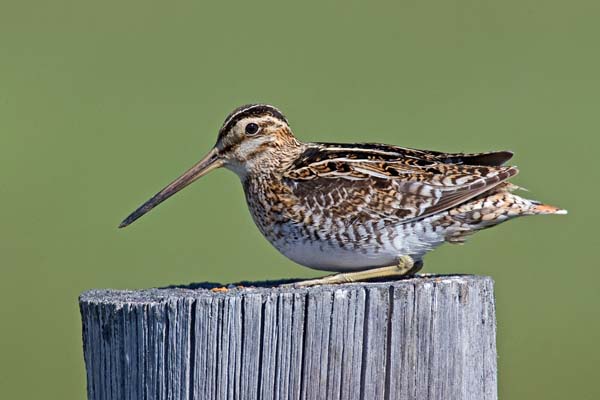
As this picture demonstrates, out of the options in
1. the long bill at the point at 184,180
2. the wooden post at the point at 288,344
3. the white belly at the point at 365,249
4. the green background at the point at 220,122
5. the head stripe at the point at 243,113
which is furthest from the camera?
the green background at the point at 220,122

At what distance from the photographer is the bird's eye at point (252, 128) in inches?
265

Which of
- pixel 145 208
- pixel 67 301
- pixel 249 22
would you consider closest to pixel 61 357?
pixel 67 301

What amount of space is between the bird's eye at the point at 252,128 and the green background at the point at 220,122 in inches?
124

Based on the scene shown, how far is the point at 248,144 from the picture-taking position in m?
6.76

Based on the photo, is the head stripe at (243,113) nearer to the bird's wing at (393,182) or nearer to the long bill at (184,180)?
the long bill at (184,180)

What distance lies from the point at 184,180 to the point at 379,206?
1166mm

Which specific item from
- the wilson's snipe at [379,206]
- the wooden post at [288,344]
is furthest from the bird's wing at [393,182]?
the wooden post at [288,344]

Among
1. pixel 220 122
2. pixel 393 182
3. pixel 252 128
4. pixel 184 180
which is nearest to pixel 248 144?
pixel 252 128

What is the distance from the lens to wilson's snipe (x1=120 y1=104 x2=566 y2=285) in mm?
6047

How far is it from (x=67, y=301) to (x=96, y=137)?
3.15 m

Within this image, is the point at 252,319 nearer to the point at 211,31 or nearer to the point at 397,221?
the point at 397,221

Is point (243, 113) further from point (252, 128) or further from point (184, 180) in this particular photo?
point (184, 180)

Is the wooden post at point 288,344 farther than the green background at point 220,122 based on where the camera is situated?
No

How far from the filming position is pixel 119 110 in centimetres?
1379
